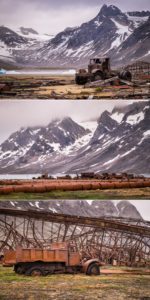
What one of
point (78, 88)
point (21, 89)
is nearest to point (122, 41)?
point (78, 88)

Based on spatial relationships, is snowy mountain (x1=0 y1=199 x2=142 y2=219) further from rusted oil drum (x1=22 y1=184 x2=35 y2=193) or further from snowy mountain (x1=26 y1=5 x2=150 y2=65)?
snowy mountain (x1=26 y1=5 x2=150 y2=65)

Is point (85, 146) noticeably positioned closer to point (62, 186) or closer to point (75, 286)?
point (62, 186)

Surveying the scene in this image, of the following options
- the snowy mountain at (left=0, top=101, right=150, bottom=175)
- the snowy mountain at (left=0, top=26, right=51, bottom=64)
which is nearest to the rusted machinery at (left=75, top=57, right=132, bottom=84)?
the snowy mountain at (left=0, top=101, right=150, bottom=175)

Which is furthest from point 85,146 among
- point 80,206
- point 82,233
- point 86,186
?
point 82,233

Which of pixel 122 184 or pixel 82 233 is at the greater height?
pixel 122 184

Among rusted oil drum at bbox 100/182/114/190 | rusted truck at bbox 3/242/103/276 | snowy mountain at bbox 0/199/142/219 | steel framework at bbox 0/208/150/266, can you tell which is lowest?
rusted truck at bbox 3/242/103/276

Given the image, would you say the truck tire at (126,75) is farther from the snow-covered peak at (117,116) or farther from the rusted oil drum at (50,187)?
the rusted oil drum at (50,187)

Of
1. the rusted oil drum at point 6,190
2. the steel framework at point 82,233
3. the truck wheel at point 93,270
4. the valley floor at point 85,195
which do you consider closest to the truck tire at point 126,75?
the valley floor at point 85,195
